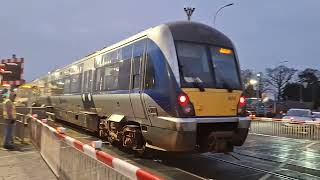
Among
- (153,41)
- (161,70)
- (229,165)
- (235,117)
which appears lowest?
(229,165)

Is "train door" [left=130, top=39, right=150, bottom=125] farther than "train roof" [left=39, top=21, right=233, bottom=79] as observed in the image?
Yes

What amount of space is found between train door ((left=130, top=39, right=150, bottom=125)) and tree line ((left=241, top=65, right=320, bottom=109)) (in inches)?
3873

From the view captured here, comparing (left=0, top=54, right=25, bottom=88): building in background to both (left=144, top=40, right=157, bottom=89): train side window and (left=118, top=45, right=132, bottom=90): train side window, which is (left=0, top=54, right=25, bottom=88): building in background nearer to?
(left=118, top=45, right=132, bottom=90): train side window

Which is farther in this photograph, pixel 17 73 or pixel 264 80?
pixel 264 80

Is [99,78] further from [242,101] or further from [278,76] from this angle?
[278,76]

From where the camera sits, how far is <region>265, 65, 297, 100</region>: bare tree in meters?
111

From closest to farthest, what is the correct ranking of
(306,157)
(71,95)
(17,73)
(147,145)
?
(147,145) < (306,157) < (17,73) < (71,95)

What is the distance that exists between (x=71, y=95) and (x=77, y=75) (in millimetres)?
1366

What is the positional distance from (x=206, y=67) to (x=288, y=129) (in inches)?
554

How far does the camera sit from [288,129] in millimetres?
24438

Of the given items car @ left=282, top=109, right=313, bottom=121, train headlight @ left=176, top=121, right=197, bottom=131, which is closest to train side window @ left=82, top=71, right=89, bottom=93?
train headlight @ left=176, top=121, right=197, bottom=131

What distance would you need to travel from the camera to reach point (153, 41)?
12.1 m

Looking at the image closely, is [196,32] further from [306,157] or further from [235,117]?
[306,157]

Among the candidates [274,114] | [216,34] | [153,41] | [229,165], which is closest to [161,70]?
[153,41]
